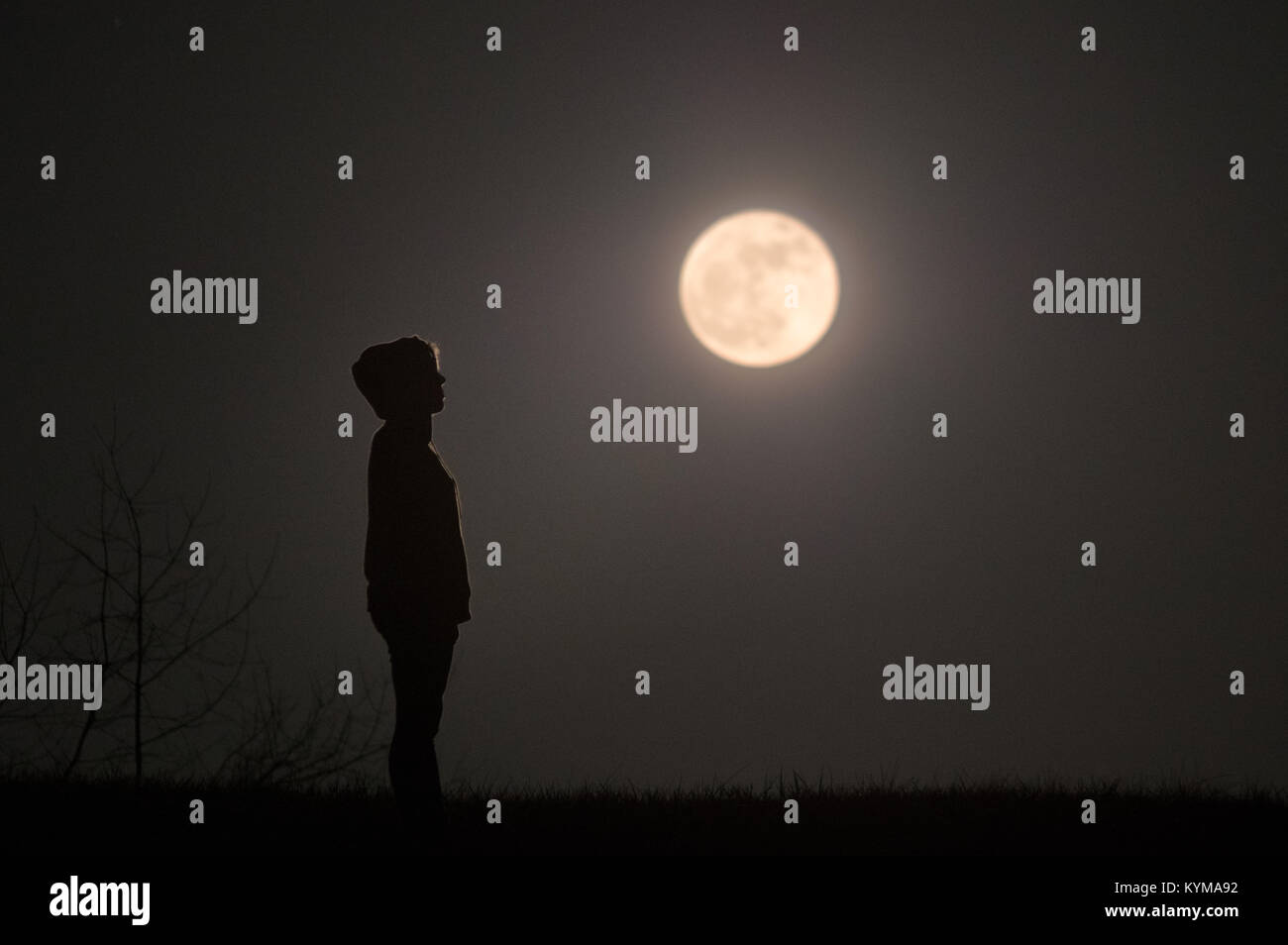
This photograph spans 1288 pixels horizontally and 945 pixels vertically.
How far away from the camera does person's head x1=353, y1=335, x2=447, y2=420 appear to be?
630cm

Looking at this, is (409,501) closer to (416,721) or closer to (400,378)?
(400,378)

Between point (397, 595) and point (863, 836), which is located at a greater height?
point (397, 595)

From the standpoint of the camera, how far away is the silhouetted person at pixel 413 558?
612cm

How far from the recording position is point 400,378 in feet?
20.7

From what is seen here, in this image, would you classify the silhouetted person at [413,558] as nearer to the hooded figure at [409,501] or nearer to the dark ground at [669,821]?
the hooded figure at [409,501]

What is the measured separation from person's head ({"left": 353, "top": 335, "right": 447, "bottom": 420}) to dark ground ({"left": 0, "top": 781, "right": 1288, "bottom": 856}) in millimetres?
2025

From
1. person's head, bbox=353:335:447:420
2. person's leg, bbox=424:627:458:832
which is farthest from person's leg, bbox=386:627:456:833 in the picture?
person's head, bbox=353:335:447:420

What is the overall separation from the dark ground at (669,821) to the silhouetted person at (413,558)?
0.40m

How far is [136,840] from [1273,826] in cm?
613

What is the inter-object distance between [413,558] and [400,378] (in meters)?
0.86
